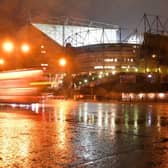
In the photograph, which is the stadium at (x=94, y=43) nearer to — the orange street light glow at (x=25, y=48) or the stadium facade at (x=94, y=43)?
the stadium facade at (x=94, y=43)

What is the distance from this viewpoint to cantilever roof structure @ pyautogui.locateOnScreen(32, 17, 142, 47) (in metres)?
128

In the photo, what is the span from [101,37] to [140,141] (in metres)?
121

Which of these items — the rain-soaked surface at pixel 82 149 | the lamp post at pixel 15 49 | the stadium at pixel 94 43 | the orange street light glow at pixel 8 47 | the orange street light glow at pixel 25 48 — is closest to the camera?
the rain-soaked surface at pixel 82 149

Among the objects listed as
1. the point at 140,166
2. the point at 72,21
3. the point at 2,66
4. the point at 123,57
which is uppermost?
the point at 72,21

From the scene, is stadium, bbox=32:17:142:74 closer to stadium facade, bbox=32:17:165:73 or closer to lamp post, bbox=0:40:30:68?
stadium facade, bbox=32:17:165:73

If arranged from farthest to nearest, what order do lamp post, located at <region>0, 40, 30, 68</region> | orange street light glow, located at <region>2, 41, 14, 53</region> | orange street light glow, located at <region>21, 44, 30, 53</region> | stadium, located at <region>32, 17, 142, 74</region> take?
stadium, located at <region>32, 17, 142, 74</region>
orange street light glow, located at <region>2, 41, 14, 53</region>
orange street light glow, located at <region>21, 44, 30, 53</region>
lamp post, located at <region>0, 40, 30, 68</region>

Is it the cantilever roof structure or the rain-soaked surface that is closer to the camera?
the rain-soaked surface

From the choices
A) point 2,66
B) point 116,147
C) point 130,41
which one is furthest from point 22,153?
point 130,41

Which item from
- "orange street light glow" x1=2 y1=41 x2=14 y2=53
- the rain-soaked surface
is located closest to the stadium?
"orange street light glow" x1=2 y1=41 x2=14 y2=53

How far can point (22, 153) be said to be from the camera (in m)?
7.05

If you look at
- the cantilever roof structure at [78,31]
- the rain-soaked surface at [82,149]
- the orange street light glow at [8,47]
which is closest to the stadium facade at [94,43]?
the cantilever roof structure at [78,31]

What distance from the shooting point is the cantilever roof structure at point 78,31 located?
128 metres

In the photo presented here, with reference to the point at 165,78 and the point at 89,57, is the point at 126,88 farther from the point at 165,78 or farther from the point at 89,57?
the point at 89,57

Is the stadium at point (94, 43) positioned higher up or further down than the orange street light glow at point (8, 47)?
higher up
